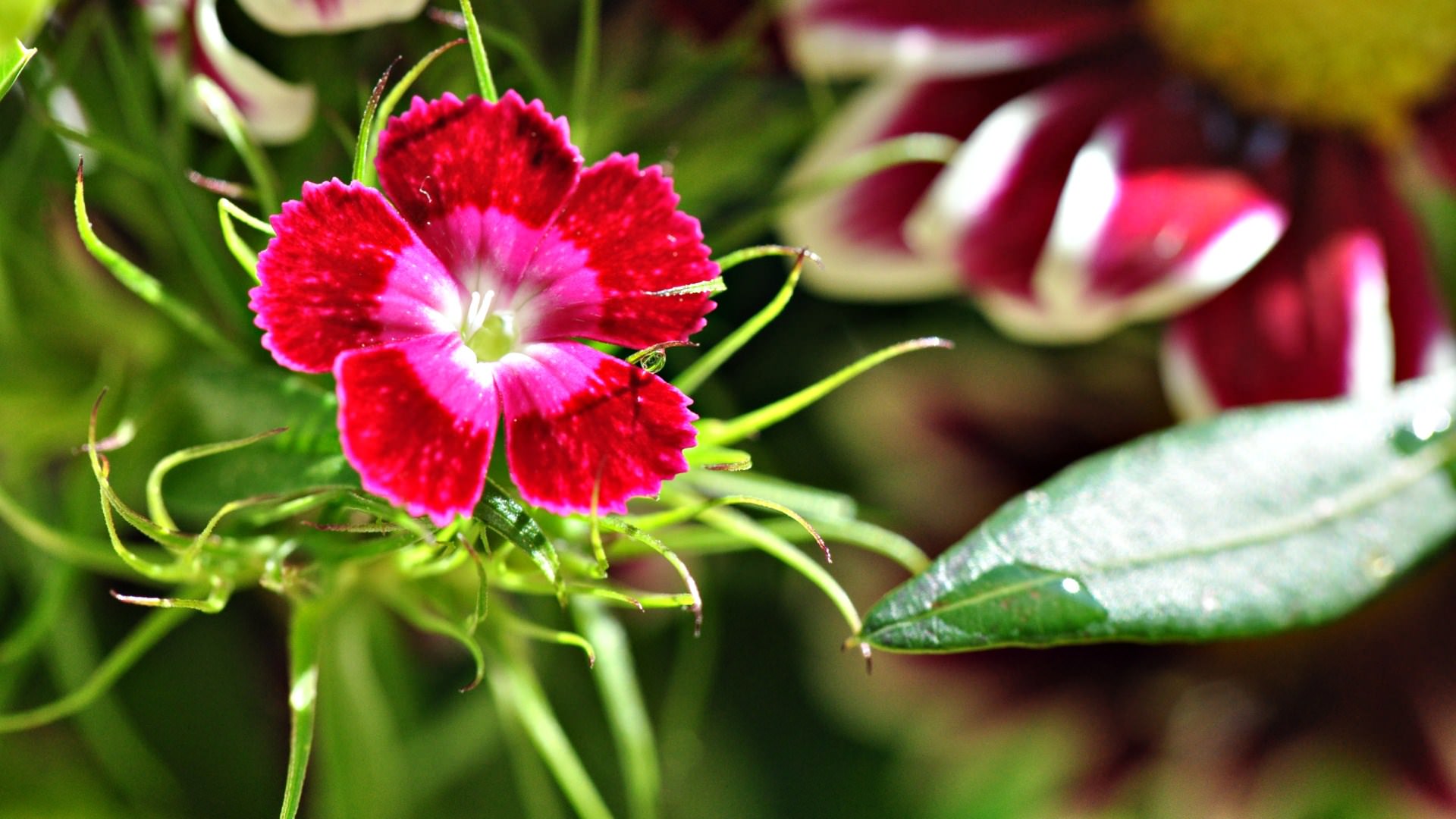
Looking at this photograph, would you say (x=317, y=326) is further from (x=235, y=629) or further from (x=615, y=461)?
(x=235, y=629)

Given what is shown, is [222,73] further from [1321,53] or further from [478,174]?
[1321,53]

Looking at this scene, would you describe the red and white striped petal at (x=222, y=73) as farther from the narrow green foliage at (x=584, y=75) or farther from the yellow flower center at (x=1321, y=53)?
the yellow flower center at (x=1321, y=53)

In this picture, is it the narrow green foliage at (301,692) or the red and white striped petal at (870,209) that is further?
the red and white striped petal at (870,209)

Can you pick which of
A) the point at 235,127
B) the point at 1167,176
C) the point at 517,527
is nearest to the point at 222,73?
the point at 235,127

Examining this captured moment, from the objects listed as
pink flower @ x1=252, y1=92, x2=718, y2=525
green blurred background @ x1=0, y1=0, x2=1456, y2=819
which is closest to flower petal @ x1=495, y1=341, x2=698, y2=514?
pink flower @ x1=252, y1=92, x2=718, y2=525

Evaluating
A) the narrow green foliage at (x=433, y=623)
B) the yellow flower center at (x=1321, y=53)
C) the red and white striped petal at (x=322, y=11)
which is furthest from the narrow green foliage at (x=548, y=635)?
the yellow flower center at (x=1321, y=53)

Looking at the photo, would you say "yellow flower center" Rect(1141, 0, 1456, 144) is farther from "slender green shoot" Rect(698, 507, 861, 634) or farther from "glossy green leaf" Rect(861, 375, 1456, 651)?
"slender green shoot" Rect(698, 507, 861, 634)
